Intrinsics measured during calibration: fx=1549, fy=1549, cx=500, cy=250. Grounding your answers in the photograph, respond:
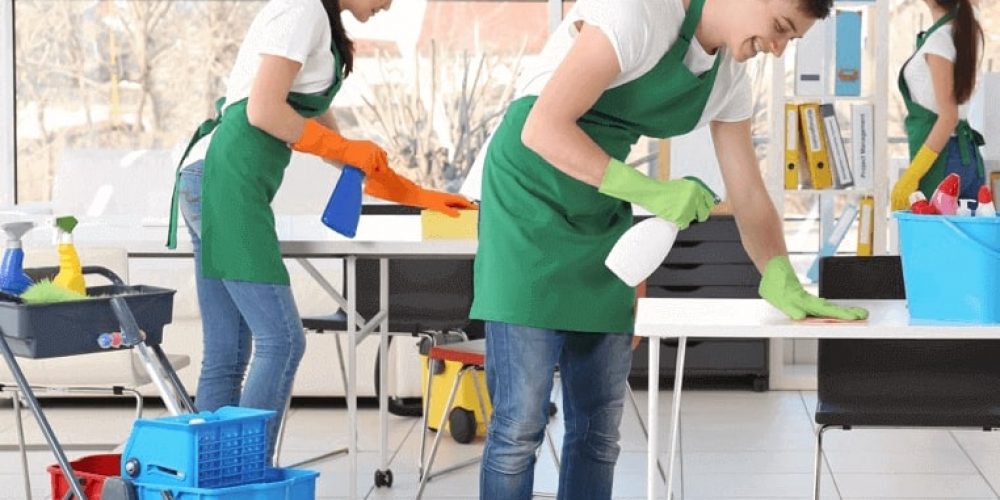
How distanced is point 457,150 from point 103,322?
4.17 meters

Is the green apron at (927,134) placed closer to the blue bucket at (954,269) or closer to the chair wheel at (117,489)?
the blue bucket at (954,269)

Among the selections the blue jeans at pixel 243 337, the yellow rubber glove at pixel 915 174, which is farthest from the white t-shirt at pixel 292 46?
the yellow rubber glove at pixel 915 174

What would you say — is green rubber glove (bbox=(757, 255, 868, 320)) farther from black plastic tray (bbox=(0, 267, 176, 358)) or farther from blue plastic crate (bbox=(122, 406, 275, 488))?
black plastic tray (bbox=(0, 267, 176, 358))

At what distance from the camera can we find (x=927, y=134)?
534 cm

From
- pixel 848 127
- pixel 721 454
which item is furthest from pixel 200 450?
pixel 848 127

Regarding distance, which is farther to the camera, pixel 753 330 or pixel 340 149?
pixel 340 149

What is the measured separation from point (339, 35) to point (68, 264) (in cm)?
78

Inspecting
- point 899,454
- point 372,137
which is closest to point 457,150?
point 372,137

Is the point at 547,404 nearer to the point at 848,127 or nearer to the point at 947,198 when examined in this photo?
the point at 947,198

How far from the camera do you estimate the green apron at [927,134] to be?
17.4ft

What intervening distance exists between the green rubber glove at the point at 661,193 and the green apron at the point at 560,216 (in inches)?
7.1

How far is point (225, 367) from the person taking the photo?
11.6ft

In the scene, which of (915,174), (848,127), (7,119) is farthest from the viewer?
(7,119)

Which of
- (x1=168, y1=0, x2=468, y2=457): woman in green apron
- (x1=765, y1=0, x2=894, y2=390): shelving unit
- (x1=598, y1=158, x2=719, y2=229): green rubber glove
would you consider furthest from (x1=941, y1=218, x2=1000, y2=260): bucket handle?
(x1=765, y1=0, x2=894, y2=390): shelving unit
